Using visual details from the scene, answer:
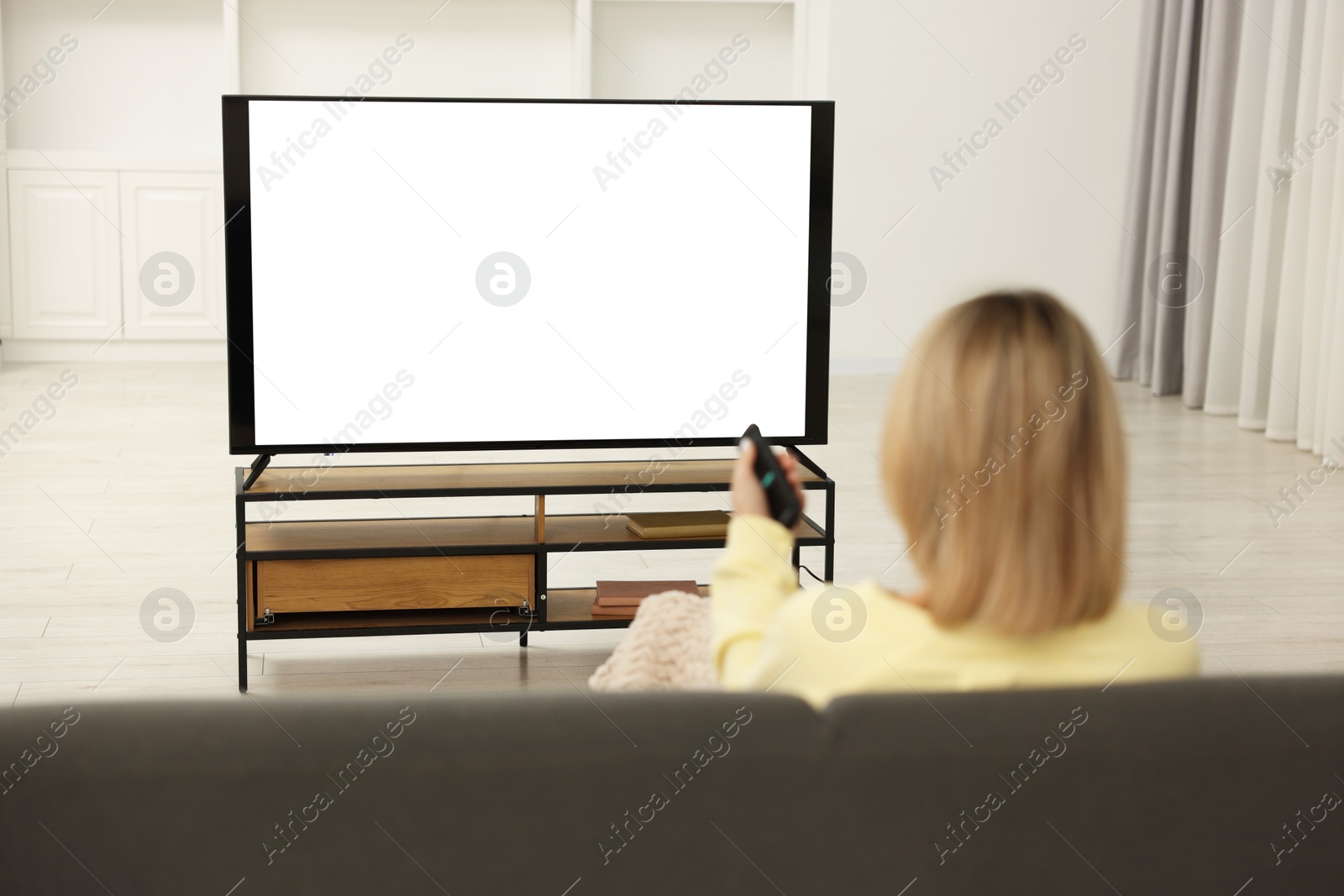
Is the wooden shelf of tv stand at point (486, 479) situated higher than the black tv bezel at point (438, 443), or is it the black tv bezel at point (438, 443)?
the black tv bezel at point (438, 443)

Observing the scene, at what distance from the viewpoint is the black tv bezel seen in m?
2.34

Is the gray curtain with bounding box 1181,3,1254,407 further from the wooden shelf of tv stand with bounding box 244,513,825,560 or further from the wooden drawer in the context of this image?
the wooden drawer

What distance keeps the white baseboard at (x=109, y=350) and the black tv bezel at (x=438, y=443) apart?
161 inches

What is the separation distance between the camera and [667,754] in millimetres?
827

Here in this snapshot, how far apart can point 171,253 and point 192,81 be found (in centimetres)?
93

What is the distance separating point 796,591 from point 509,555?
5.08ft

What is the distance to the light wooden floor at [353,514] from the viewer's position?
2.62 m

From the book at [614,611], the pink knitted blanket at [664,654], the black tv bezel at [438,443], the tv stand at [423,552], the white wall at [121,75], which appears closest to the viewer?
the pink knitted blanket at [664,654]

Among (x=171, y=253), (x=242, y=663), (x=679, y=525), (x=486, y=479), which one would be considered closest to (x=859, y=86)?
(x=171, y=253)

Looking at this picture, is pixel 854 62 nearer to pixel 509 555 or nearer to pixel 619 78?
pixel 619 78

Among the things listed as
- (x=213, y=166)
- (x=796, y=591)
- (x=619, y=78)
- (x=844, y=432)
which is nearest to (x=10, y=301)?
(x=213, y=166)

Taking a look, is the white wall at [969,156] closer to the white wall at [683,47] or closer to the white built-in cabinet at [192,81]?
the white built-in cabinet at [192,81]

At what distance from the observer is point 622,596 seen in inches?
102

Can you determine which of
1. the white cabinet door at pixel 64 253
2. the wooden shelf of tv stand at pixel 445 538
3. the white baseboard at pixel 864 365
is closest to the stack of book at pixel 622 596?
the wooden shelf of tv stand at pixel 445 538
